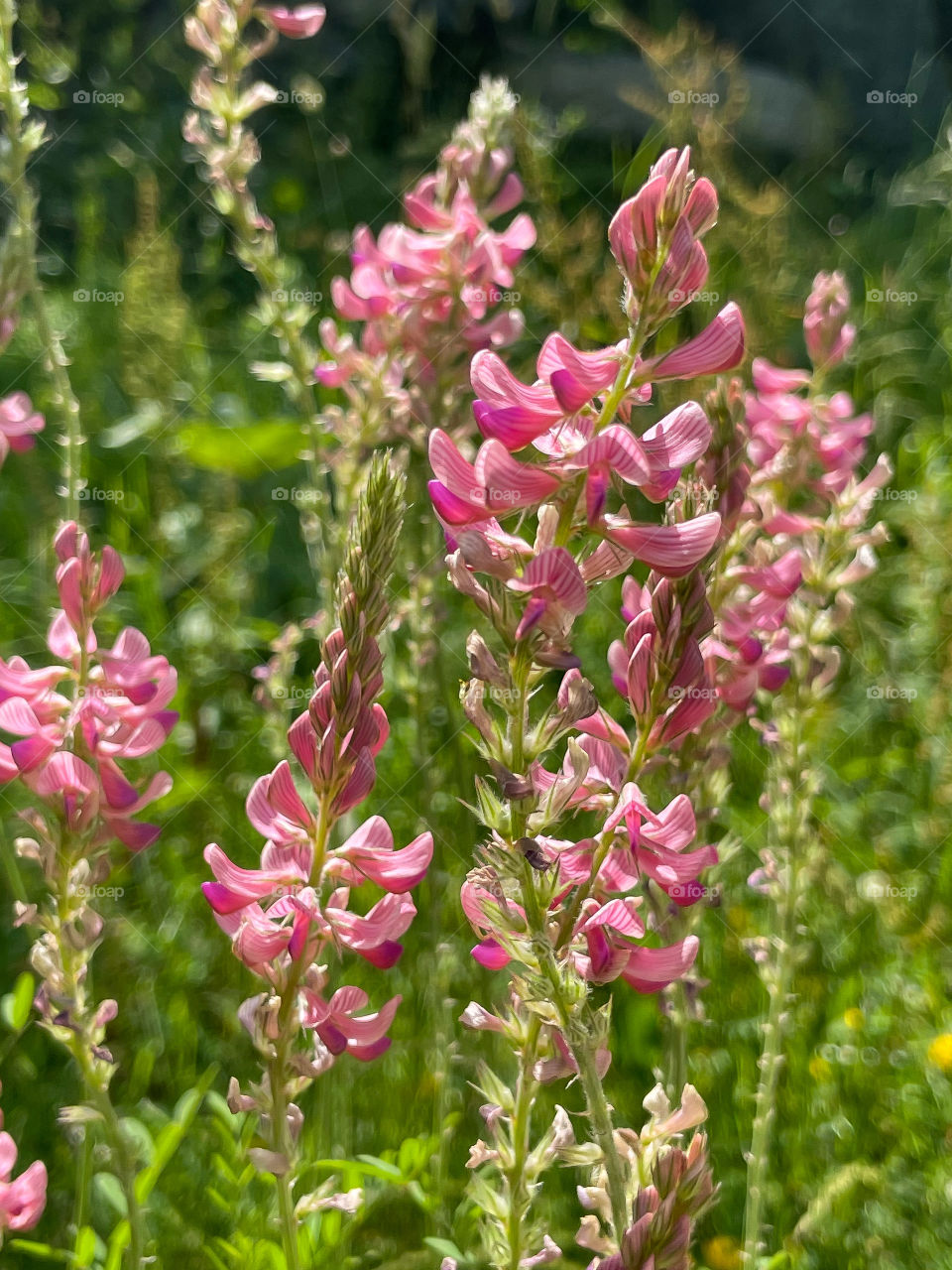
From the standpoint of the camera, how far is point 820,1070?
274 centimetres

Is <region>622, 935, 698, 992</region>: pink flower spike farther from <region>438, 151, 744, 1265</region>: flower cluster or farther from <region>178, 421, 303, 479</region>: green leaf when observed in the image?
<region>178, 421, 303, 479</region>: green leaf

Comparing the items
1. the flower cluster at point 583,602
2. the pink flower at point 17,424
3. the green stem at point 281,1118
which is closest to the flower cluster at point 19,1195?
the green stem at point 281,1118

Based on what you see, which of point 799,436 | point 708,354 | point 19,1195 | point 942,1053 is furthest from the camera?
point 942,1053

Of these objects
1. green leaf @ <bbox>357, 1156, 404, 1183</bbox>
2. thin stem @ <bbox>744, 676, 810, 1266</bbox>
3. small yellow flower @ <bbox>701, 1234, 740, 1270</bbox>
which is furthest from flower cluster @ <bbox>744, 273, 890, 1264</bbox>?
green leaf @ <bbox>357, 1156, 404, 1183</bbox>

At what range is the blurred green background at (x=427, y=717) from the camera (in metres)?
A: 2.46

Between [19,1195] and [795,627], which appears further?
[795,627]

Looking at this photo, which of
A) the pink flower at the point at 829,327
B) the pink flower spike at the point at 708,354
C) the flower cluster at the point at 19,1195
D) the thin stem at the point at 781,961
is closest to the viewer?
the pink flower spike at the point at 708,354

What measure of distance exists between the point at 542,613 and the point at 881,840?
9.10 feet

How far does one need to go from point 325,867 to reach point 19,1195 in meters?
0.57

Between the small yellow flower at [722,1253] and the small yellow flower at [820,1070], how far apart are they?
425mm

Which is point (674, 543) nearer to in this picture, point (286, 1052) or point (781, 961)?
point (286, 1052)

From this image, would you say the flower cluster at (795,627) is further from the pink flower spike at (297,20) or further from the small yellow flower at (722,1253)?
the pink flower spike at (297,20)

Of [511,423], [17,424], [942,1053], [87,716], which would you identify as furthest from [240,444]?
[511,423]

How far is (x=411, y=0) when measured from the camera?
7.57 meters
